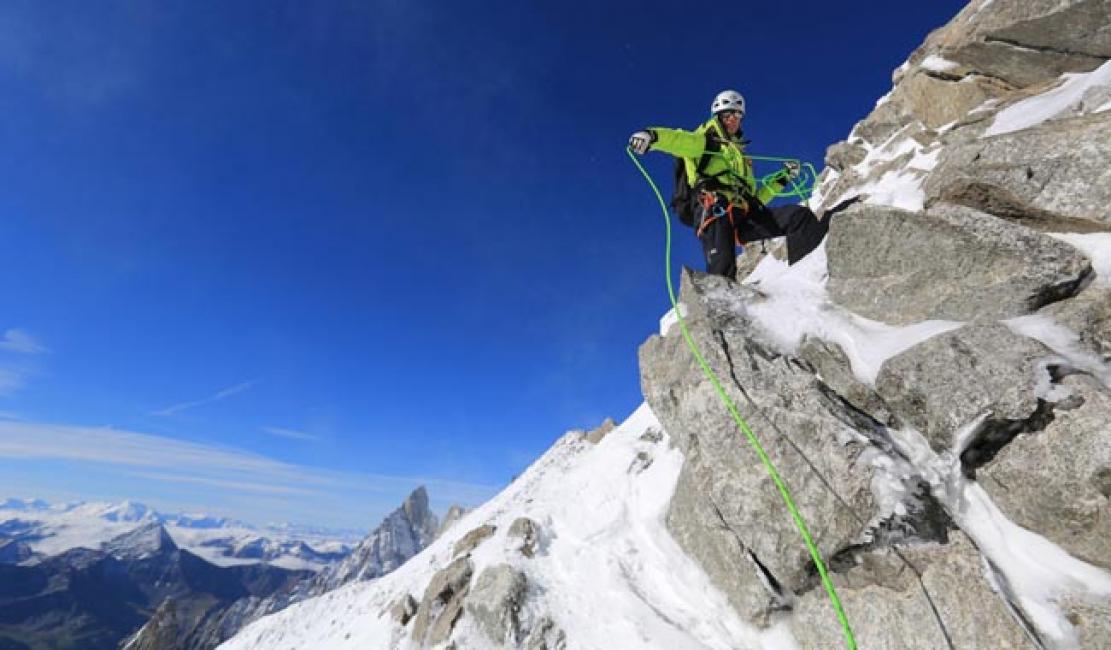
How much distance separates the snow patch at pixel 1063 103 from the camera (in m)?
8.68

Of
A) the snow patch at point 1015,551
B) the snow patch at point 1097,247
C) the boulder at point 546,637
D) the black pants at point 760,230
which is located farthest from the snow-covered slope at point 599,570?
the snow patch at point 1097,247

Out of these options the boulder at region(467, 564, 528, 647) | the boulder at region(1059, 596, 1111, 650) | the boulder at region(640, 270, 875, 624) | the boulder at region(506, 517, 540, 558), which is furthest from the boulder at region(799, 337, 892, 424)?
the boulder at region(506, 517, 540, 558)

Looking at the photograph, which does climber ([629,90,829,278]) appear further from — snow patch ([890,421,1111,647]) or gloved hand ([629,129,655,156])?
snow patch ([890,421,1111,647])

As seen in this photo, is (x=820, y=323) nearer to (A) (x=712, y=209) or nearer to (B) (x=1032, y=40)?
(A) (x=712, y=209)

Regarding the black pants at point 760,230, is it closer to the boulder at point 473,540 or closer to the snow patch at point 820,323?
the snow patch at point 820,323

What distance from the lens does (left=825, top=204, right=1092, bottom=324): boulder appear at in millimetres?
7004

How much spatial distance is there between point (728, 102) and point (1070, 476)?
28.6 ft

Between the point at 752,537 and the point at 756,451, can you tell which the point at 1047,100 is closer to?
the point at 756,451

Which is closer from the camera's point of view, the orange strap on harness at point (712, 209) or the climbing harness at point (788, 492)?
the climbing harness at point (788, 492)

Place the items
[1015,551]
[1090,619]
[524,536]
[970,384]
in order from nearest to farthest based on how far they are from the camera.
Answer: [1090,619] → [1015,551] → [970,384] → [524,536]

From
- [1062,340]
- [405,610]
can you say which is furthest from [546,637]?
[1062,340]

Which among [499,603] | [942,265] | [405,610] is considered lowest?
[405,610]

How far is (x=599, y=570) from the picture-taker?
10.8 meters

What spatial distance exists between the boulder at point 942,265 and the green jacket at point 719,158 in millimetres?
2096
